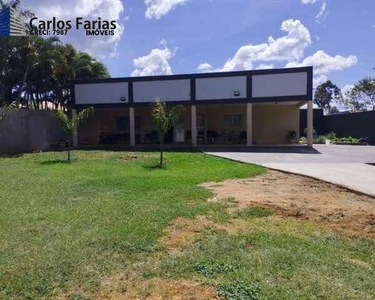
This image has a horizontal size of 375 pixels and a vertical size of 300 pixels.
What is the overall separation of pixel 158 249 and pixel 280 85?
18.1 metres

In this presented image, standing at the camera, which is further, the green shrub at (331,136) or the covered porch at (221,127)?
the green shrub at (331,136)

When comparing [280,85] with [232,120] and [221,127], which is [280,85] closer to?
[232,120]

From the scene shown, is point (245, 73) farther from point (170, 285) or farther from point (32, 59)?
point (170, 285)

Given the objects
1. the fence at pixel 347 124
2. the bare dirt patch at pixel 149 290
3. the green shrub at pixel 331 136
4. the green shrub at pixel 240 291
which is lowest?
the bare dirt patch at pixel 149 290

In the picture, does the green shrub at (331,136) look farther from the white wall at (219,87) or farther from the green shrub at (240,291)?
the green shrub at (240,291)

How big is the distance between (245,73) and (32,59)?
46.2 feet

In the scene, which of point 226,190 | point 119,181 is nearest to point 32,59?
point 119,181

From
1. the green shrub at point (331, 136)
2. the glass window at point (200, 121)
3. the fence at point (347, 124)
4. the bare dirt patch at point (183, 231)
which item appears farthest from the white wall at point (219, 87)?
the bare dirt patch at point (183, 231)

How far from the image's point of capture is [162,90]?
2256 centimetres

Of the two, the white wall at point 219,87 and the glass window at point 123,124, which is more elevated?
the white wall at point 219,87

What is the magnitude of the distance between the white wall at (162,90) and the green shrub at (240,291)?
19349 mm

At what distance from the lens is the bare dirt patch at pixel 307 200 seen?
5705 mm

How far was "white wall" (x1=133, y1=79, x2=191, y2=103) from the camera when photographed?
22.3 m

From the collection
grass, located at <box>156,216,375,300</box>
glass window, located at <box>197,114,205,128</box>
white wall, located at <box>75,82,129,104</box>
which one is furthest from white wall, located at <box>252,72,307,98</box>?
grass, located at <box>156,216,375,300</box>
